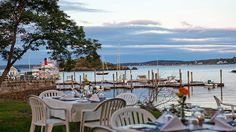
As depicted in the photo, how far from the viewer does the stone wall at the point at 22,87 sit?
A: 132ft

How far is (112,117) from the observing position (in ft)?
18.2

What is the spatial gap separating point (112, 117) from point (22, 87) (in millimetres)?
41930

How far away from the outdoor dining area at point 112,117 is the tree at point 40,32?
1182 mm

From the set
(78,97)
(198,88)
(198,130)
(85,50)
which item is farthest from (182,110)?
→ (198,88)

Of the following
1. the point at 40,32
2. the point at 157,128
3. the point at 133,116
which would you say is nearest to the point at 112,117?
the point at 133,116

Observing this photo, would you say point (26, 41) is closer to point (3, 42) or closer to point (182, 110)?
point (3, 42)

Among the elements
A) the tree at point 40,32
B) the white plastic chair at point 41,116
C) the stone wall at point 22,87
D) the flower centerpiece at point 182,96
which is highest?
the tree at point 40,32

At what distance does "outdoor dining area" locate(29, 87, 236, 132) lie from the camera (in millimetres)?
4773

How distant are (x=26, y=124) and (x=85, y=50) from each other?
7.46 feet

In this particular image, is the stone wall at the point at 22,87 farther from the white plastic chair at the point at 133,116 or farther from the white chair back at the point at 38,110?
the white plastic chair at the point at 133,116

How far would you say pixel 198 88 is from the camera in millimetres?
62469

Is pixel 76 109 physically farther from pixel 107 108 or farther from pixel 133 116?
pixel 133 116

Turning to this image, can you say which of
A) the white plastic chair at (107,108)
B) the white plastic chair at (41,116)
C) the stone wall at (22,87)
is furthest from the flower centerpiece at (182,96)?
the stone wall at (22,87)

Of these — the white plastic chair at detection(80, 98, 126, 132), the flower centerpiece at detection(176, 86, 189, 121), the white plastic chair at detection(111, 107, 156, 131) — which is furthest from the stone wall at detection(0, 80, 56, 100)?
the flower centerpiece at detection(176, 86, 189, 121)
